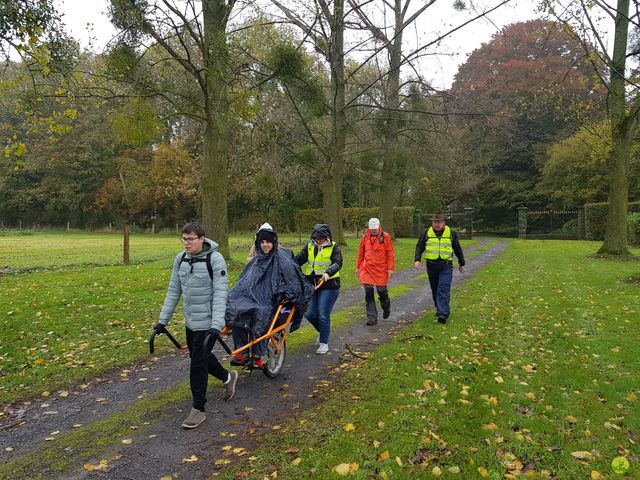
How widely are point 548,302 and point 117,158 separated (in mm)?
45346

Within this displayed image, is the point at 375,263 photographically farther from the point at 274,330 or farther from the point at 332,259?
the point at 274,330

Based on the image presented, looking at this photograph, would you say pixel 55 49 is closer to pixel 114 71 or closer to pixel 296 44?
pixel 114 71

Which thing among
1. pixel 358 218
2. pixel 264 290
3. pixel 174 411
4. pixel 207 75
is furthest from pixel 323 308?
pixel 358 218

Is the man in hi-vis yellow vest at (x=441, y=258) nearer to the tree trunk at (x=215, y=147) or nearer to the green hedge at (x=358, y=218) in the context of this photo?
the tree trunk at (x=215, y=147)

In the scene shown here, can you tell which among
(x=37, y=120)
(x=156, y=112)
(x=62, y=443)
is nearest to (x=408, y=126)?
(x=156, y=112)

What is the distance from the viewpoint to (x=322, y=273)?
20.8ft

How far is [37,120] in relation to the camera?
8406mm

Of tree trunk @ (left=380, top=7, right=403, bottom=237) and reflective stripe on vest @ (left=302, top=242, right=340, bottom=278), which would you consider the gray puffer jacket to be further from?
tree trunk @ (left=380, top=7, right=403, bottom=237)

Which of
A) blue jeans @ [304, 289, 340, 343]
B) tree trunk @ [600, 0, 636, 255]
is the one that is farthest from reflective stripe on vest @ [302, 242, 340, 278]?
tree trunk @ [600, 0, 636, 255]

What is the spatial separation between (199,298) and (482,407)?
9.74 feet

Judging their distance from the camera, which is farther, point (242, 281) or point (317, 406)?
point (242, 281)

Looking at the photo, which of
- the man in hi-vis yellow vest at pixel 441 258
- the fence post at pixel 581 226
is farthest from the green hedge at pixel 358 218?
the man in hi-vis yellow vest at pixel 441 258

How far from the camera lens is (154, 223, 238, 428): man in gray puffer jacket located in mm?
4262

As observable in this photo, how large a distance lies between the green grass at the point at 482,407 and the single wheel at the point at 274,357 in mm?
818
